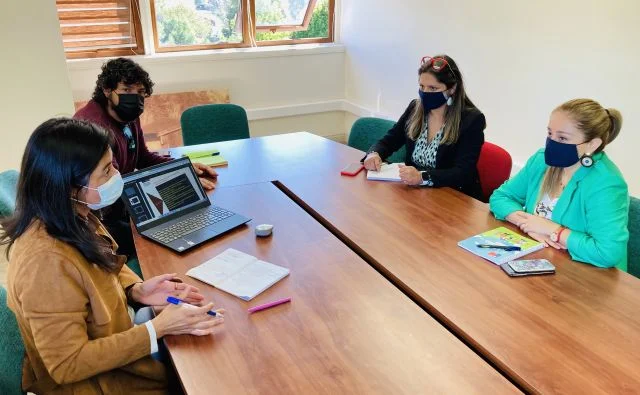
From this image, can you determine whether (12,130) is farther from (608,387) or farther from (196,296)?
(608,387)

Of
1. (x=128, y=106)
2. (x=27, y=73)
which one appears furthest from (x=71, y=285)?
(x=27, y=73)

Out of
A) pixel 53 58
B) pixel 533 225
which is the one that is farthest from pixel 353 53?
pixel 533 225

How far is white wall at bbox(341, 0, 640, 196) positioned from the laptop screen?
224 centimetres

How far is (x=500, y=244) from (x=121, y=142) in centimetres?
173

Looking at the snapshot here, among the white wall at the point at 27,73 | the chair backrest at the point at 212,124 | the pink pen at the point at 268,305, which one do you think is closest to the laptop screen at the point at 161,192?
the pink pen at the point at 268,305

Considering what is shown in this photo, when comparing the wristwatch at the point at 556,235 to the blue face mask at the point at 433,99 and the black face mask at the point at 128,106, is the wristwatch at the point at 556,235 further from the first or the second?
the black face mask at the point at 128,106

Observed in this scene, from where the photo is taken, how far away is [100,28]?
4270 mm

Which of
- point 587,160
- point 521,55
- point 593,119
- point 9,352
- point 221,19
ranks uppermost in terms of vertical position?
point 221,19

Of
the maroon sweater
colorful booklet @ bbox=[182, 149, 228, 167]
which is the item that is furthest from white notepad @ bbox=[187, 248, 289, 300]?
colorful booklet @ bbox=[182, 149, 228, 167]

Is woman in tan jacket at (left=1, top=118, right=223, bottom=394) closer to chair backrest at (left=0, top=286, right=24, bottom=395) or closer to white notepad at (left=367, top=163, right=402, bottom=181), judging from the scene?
chair backrest at (left=0, top=286, right=24, bottom=395)

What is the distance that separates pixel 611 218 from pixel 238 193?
4.70 feet

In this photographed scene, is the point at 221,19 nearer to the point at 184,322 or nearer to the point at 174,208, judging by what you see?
the point at 174,208

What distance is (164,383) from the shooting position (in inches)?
55.8

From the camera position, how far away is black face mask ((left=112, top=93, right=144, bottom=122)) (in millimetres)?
2297
